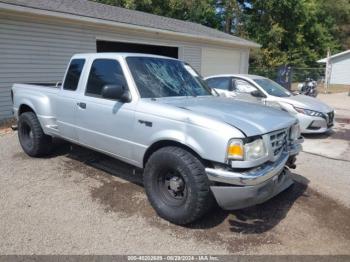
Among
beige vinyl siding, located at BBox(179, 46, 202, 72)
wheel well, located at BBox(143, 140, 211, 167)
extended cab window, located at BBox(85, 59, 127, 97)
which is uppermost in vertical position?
beige vinyl siding, located at BBox(179, 46, 202, 72)

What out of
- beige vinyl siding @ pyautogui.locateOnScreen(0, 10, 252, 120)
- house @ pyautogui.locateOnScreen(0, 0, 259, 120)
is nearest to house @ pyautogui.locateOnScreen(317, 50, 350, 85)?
house @ pyautogui.locateOnScreen(0, 0, 259, 120)

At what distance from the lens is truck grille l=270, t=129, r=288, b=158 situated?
3.60 metres

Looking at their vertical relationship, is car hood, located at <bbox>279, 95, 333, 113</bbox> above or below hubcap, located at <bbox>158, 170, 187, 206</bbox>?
above

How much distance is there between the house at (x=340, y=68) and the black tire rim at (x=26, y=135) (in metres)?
36.1

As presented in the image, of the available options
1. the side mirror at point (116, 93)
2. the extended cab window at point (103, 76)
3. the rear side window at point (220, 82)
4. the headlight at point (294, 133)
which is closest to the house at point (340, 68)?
the rear side window at point (220, 82)

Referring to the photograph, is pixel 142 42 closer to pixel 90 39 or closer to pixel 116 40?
pixel 116 40

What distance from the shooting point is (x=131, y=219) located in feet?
12.7

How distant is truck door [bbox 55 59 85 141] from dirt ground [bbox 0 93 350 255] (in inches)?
27.6

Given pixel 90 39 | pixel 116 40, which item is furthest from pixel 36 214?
pixel 116 40

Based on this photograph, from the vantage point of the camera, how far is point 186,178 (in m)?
3.46

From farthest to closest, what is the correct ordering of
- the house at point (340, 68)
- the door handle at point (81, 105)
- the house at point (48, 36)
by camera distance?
the house at point (340, 68), the house at point (48, 36), the door handle at point (81, 105)

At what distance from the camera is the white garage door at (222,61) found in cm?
1775

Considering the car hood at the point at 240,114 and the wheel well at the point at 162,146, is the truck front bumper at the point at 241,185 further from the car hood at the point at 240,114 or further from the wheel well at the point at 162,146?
the car hood at the point at 240,114

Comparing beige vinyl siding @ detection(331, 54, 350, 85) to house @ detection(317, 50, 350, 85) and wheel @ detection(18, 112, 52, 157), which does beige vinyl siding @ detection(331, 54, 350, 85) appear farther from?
wheel @ detection(18, 112, 52, 157)
